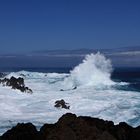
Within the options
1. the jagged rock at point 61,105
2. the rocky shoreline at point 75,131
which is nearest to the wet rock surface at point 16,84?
the jagged rock at point 61,105

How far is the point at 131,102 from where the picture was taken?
139 ft

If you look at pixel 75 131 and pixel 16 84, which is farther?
pixel 16 84

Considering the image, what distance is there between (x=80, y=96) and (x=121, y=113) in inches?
451

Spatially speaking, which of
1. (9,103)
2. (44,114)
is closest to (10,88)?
(9,103)

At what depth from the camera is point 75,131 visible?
15984 mm

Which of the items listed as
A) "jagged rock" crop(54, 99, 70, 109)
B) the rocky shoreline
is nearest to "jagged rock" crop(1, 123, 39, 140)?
the rocky shoreline

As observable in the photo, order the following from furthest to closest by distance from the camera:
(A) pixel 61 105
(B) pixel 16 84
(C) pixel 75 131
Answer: (B) pixel 16 84, (A) pixel 61 105, (C) pixel 75 131

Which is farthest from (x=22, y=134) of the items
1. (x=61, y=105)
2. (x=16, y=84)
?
(x=16, y=84)

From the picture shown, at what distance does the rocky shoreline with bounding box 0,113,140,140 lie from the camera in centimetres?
1555

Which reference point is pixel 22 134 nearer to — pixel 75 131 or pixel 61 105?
pixel 75 131

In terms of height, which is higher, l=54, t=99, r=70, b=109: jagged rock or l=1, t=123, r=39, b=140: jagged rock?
l=54, t=99, r=70, b=109: jagged rock

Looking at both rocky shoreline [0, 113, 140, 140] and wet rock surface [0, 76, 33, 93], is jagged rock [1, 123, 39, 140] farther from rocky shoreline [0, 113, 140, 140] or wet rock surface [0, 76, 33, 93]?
wet rock surface [0, 76, 33, 93]

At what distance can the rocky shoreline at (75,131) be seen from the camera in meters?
15.5

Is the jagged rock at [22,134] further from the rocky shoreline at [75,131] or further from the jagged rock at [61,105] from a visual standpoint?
the jagged rock at [61,105]
